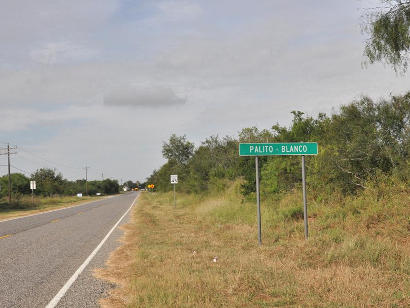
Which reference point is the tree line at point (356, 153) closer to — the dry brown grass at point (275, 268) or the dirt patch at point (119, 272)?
the dry brown grass at point (275, 268)

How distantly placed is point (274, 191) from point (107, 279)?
1125 cm

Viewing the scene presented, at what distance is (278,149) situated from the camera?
11062 millimetres

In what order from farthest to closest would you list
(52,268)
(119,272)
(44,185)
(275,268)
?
(44,185) → (52,268) → (119,272) → (275,268)

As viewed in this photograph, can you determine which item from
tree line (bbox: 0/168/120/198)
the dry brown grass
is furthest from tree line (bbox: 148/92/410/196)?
tree line (bbox: 0/168/120/198)

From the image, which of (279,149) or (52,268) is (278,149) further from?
(52,268)

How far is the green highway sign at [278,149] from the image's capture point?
10922mm

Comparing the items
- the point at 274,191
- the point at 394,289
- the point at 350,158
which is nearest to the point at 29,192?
the point at 274,191

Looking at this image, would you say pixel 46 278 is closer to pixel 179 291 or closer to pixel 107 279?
pixel 107 279

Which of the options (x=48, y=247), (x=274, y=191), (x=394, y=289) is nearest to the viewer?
(x=394, y=289)

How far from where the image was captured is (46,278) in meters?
8.04

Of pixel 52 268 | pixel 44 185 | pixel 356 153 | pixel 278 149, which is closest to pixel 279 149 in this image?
pixel 278 149

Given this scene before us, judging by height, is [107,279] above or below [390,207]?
below

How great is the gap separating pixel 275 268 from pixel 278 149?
4116 millimetres

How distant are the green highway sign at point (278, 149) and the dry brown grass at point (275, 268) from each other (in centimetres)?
224
